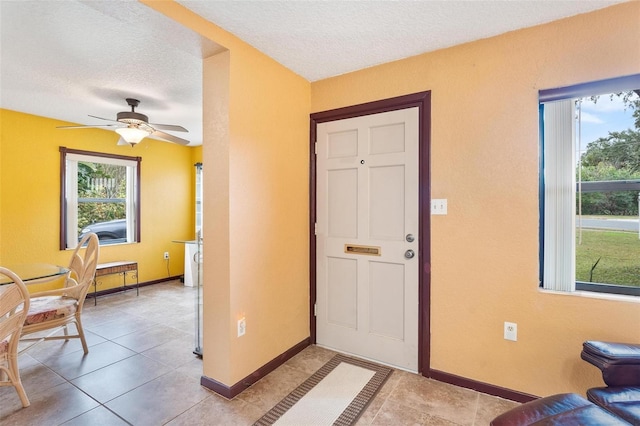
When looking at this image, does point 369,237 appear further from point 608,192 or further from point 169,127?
point 169,127

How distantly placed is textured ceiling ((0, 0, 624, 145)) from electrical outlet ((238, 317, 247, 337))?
6.24 feet

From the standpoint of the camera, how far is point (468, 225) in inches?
85.7

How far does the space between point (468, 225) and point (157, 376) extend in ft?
8.56

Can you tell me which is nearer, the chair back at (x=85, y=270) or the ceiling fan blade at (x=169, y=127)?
the chair back at (x=85, y=270)

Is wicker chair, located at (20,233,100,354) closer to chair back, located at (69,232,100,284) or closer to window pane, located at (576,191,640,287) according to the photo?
chair back, located at (69,232,100,284)

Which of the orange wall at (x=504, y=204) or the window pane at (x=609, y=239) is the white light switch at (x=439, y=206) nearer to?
the orange wall at (x=504, y=204)

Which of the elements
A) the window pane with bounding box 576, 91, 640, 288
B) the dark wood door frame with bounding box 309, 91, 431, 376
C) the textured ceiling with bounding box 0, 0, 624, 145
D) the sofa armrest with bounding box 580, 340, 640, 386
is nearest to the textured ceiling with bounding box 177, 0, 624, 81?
the textured ceiling with bounding box 0, 0, 624, 145

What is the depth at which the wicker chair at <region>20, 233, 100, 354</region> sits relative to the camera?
235cm

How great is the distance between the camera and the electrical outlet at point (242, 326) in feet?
7.10

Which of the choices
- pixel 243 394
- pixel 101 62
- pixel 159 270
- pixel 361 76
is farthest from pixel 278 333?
pixel 159 270

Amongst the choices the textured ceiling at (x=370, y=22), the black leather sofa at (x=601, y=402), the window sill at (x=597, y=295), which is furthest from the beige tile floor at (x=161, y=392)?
the textured ceiling at (x=370, y=22)

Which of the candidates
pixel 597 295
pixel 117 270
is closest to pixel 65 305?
pixel 117 270

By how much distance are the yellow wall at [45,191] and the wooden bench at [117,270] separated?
23 centimetres

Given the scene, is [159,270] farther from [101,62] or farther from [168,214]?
[101,62]
